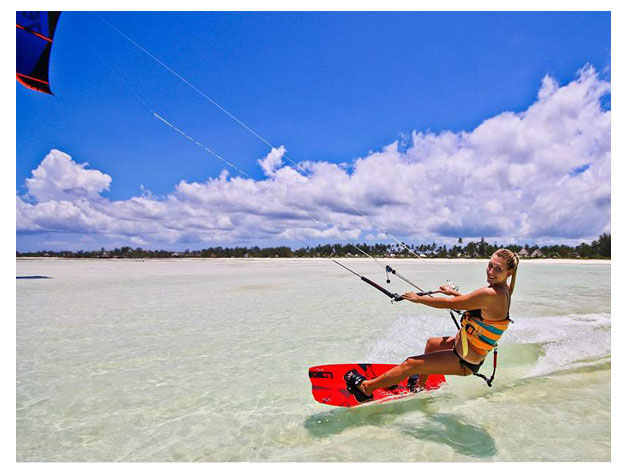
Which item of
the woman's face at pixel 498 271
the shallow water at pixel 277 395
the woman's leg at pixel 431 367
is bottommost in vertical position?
the shallow water at pixel 277 395

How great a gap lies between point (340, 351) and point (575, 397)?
12.9ft

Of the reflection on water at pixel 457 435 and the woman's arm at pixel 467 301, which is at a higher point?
the woman's arm at pixel 467 301

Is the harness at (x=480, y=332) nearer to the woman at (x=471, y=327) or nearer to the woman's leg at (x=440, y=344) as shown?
the woman at (x=471, y=327)

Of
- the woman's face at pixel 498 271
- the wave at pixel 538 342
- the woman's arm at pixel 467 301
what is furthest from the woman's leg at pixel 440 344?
the wave at pixel 538 342

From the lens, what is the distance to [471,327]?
4.17 meters

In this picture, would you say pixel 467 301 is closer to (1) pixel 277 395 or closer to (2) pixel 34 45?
(1) pixel 277 395

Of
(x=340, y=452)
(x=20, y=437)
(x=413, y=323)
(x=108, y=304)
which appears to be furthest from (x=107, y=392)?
(x=108, y=304)

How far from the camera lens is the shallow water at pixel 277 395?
13.2 feet

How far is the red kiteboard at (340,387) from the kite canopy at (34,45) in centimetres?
663

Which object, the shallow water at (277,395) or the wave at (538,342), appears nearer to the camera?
the shallow water at (277,395)

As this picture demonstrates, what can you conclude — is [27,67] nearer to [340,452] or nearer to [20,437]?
[20,437]

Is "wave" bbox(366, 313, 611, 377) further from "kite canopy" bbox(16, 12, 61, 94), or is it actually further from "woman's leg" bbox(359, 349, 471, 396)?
"kite canopy" bbox(16, 12, 61, 94)

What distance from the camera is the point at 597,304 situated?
1403 cm

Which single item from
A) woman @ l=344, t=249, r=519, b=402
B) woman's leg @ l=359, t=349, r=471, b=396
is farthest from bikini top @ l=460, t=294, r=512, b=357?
woman's leg @ l=359, t=349, r=471, b=396
